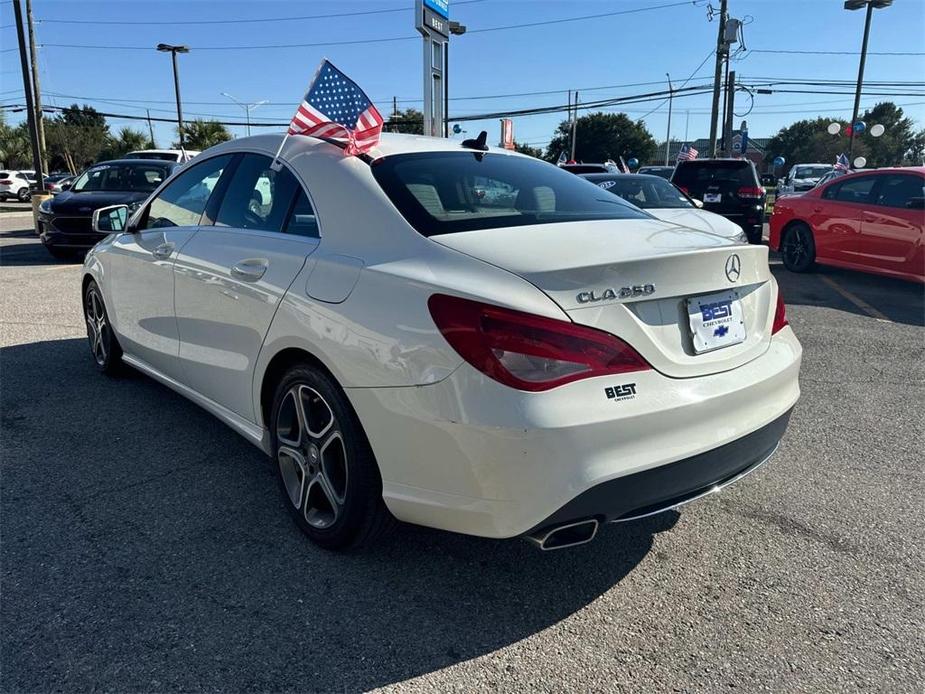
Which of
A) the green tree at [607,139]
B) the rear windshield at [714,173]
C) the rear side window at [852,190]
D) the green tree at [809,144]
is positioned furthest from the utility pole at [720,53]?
the green tree at [607,139]

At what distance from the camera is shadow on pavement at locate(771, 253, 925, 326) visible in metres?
7.67

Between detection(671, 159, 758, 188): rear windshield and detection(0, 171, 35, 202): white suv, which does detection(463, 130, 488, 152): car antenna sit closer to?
detection(671, 159, 758, 188): rear windshield

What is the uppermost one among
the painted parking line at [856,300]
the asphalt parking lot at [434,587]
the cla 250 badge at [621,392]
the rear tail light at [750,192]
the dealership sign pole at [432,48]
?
the dealership sign pole at [432,48]

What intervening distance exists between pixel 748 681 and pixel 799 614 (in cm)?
45

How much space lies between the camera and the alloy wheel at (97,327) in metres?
4.86

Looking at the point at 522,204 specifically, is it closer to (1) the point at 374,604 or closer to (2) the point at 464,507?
(2) the point at 464,507

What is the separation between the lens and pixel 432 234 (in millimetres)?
2475

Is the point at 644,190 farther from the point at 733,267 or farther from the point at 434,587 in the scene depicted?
the point at 434,587

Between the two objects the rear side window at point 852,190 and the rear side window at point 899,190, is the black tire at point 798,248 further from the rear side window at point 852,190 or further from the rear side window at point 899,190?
the rear side window at point 899,190

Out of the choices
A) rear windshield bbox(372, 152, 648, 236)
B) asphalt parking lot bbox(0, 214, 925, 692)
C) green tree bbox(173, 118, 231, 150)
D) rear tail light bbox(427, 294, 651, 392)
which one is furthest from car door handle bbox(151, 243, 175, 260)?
green tree bbox(173, 118, 231, 150)

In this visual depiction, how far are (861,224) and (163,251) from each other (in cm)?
858

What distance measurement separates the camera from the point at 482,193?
9.71 ft

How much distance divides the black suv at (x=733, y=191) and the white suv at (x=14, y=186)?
32.8 meters

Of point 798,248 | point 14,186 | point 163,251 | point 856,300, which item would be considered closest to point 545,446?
point 163,251
